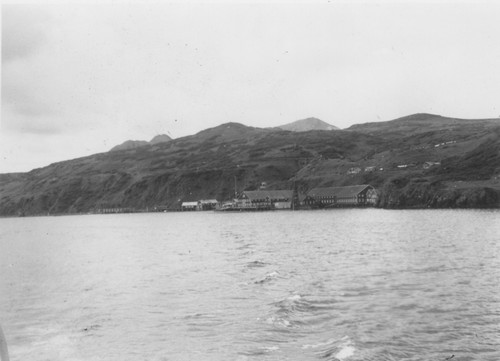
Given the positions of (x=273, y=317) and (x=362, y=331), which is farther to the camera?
(x=273, y=317)

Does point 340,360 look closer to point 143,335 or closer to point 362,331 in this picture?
point 362,331

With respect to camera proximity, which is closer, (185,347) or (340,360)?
(340,360)

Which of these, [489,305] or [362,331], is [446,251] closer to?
[489,305]

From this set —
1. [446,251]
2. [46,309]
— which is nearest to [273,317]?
[46,309]

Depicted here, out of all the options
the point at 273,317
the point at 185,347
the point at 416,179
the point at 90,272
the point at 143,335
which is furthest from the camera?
the point at 416,179

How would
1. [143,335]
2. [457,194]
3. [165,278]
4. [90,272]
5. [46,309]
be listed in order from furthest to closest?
[457,194]
[90,272]
[165,278]
[46,309]
[143,335]

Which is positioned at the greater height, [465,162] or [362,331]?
[465,162]

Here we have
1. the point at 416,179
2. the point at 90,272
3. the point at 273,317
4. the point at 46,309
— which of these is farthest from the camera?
the point at 416,179

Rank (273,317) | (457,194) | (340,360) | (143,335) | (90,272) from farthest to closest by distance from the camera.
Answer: (457,194)
(90,272)
(273,317)
(143,335)
(340,360)

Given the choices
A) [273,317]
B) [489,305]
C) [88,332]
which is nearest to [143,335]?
[88,332]
